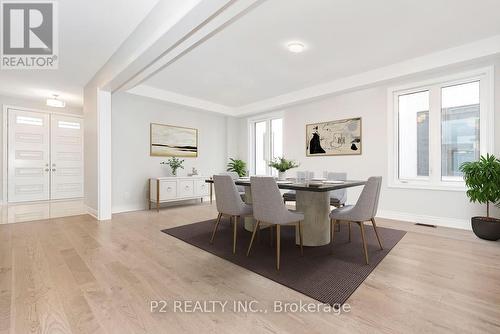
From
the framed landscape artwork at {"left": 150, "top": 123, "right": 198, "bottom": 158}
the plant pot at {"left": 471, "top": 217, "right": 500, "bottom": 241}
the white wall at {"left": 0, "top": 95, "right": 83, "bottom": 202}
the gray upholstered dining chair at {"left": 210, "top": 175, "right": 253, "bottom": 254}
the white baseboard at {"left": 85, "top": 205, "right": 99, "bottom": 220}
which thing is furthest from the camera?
the white wall at {"left": 0, "top": 95, "right": 83, "bottom": 202}

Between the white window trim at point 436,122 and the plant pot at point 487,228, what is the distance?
0.65 meters

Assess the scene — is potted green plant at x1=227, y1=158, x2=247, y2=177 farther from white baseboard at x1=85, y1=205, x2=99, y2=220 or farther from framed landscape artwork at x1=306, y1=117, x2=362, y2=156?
white baseboard at x1=85, y1=205, x2=99, y2=220

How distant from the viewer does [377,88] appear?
443cm

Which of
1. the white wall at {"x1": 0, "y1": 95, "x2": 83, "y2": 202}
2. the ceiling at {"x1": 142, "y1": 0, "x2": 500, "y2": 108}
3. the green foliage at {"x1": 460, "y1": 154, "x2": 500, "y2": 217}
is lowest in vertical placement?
the green foliage at {"x1": 460, "y1": 154, "x2": 500, "y2": 217}

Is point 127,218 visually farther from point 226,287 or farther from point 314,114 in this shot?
point 314,114

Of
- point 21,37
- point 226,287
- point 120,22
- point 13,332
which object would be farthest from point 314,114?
point 13,332

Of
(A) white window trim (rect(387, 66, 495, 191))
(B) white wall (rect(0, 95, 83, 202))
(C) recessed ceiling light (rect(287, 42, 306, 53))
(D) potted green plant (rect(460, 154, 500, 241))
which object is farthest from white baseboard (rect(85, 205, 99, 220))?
(D) potted green plant (rect(460, 154, 500, 241))

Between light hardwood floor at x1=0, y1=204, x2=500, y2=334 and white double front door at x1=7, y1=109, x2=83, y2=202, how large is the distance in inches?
147

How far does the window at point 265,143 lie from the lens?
20.7 ft

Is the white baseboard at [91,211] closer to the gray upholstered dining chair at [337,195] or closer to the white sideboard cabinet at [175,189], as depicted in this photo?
the white sideboard cabinet at [175,189]

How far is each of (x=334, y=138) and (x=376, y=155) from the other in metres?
0.89

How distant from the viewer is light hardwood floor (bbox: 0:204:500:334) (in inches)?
57.8

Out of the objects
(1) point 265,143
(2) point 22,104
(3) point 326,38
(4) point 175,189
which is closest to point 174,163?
(4) point 175,189

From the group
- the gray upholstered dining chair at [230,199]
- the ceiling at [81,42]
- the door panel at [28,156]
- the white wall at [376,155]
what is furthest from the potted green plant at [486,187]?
the door panel at [28,156]
